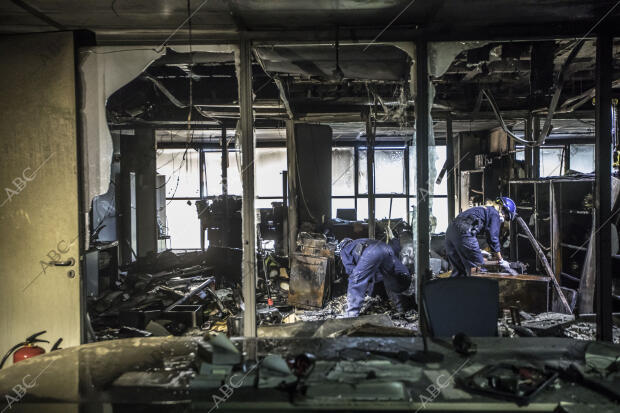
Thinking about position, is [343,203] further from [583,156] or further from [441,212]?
[583,156]

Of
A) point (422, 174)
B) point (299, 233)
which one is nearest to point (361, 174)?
point (299, 233)

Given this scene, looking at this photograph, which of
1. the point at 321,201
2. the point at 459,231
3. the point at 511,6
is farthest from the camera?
the point at 321,201

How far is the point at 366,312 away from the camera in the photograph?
590cm

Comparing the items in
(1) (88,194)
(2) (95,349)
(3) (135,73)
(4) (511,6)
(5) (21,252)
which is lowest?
(2) (95,349)

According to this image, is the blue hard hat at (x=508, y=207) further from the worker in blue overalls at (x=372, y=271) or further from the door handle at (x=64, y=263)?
the door handle at (x=64, y=263)

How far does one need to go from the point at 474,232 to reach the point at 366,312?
210cm

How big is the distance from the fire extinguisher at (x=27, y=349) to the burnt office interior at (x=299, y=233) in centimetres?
2

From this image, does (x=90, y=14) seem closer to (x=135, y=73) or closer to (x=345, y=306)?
(x=135, y=73)

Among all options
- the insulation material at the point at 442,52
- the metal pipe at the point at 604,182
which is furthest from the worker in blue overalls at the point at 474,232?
the insulation material at the point at 442,52

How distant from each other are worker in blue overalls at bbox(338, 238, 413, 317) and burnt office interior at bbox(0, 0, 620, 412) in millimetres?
33

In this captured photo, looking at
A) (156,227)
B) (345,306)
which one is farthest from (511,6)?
(156,227)

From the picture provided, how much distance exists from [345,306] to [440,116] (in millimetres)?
3753

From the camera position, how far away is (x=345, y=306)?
244 inches

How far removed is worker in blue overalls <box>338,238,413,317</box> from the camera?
5590 millimetres
